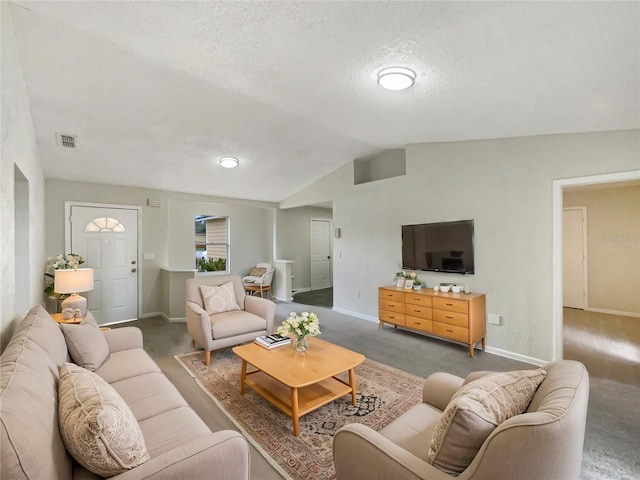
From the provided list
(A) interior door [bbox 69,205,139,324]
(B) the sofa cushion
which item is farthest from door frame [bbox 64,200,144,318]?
(B) the sofa cushion

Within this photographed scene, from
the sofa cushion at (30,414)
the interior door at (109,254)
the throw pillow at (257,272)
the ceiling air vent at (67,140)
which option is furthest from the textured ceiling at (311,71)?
the throw pillow at (257,272)

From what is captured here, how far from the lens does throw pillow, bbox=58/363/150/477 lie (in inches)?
40.8

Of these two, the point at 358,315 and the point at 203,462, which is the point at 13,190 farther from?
the point at 358,315

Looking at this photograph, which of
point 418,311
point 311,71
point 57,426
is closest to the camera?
point 57,426

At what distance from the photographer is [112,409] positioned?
44.4 inches

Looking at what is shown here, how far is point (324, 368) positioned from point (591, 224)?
19.6 ft

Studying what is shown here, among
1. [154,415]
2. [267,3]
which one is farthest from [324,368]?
[267,3]

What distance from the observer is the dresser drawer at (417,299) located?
3875 millimetres

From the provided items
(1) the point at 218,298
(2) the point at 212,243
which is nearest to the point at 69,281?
(1) the point at 218,298

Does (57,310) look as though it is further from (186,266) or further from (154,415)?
(154,415)

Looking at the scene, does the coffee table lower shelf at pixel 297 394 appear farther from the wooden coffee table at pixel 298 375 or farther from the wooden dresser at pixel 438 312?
the wooden dresser at pixel 438 312

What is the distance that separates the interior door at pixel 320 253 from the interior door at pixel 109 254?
4.16 meters

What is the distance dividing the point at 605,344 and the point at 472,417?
4.23 m

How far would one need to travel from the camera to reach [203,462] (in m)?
1.15
